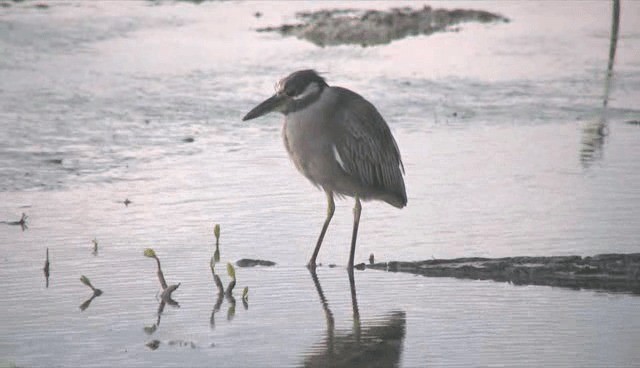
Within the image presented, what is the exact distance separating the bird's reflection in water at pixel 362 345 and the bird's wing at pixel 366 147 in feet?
5.80

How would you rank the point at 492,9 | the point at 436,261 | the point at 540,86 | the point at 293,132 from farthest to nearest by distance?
the point at 492,9
the point at 540,86
the point at 293,132
the point at 436,261

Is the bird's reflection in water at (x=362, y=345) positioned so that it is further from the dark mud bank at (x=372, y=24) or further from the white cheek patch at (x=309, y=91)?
the dark mud bank at (x=372, y=24)

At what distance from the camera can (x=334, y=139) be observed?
33.6 feet

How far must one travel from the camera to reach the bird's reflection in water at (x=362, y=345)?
304 inches

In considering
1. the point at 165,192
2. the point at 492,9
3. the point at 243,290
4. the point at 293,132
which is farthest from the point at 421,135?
the point at 492,9

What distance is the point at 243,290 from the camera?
9086mm

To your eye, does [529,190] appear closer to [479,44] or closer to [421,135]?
[421,135]

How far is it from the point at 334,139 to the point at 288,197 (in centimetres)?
194

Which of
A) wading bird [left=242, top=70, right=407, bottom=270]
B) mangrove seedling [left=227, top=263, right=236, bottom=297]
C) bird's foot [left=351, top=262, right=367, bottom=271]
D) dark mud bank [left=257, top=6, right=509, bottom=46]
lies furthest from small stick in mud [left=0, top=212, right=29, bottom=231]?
dark mud bank [left=257, top=6, right=509, bottom=46]

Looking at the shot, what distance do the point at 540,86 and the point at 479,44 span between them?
3948 mm

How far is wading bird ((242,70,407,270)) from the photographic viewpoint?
33.5ft

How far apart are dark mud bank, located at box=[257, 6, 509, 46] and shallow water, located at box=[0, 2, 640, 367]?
489 millimetres

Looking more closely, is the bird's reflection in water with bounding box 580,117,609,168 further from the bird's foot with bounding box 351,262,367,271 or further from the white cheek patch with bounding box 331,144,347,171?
the bird's foot with bounding box 351,262,367,271

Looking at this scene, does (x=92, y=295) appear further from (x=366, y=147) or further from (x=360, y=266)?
(x=366, y=147)
